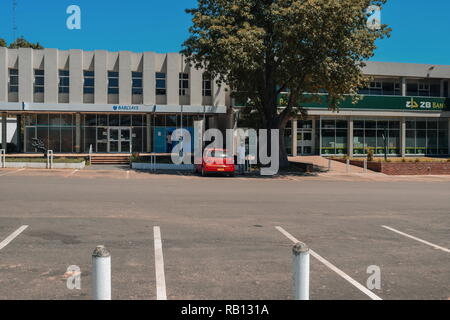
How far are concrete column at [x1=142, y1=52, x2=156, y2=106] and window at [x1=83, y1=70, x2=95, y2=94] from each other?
12.6ft

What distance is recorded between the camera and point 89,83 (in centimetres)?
3666

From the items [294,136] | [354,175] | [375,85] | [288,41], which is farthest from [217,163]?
[375,85]

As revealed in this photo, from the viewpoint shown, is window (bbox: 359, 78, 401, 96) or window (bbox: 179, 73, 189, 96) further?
window (bbox: 359, 78, 401, 96)

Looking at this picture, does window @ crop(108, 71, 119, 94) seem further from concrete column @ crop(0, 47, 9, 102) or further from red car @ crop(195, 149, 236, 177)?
red car @ crop(195, 149, 236, 177)

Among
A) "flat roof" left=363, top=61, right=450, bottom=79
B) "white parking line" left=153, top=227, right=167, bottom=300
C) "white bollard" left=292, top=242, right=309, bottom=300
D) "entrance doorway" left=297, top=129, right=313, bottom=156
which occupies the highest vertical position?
"flat roof" left=363, top=61, right=450, bottom=79

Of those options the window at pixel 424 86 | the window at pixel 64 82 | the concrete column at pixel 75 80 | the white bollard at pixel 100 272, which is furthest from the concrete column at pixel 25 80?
the white bollard at pixel 100 272

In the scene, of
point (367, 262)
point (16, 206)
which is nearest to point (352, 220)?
point (367, 262)

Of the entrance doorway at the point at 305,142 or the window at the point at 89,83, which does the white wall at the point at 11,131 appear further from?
the entrance doorway at the point at 305,142

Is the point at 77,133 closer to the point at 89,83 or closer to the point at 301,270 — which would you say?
the point at 89,83

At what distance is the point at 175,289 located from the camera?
Result: 5.80m

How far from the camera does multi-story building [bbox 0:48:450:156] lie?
35812mm

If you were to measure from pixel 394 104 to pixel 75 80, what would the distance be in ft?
81.8

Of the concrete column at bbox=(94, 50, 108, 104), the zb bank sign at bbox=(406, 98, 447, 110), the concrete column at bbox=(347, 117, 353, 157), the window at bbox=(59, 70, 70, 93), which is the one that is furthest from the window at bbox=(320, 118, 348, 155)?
the window at bbox=(59, 70, 70, 93)

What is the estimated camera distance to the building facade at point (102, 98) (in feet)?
117
